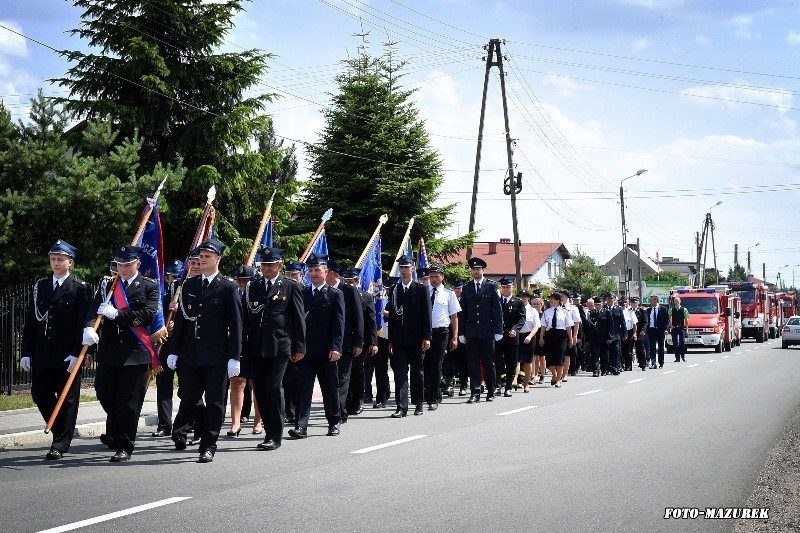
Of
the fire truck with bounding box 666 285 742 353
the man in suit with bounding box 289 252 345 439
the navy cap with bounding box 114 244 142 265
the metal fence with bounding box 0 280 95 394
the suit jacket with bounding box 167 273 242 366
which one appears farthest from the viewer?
the fire truck with bounding box 666 285 742 353

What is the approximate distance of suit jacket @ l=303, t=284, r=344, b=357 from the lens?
11719mm

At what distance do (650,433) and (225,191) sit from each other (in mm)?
16340

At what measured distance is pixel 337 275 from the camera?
13242 mm

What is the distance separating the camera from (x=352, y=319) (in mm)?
12602

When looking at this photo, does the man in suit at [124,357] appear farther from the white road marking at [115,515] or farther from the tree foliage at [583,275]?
the tree foliage at [583,275]

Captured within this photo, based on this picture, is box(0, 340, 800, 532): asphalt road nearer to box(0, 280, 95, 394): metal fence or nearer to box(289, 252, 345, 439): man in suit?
box(289, 252, 345, 439): man in suit

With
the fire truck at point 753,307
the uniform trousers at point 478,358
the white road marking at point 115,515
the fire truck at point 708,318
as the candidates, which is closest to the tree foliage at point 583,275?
the fire truck at point 753,307

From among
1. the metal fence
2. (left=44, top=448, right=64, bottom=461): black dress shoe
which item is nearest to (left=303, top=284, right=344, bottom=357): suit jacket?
(left=44, top=448, right=64, bottom=461): black dress shoe

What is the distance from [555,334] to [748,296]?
3857 cm

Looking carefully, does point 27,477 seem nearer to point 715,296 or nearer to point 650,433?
point 650,433

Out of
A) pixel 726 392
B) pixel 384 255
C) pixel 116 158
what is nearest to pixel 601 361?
pixel 726 392

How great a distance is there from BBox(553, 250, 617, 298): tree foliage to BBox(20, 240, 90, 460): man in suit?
62.8 metres

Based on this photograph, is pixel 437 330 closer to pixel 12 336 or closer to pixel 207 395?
pixel 207 395

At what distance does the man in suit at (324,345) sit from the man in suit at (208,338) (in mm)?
2080
